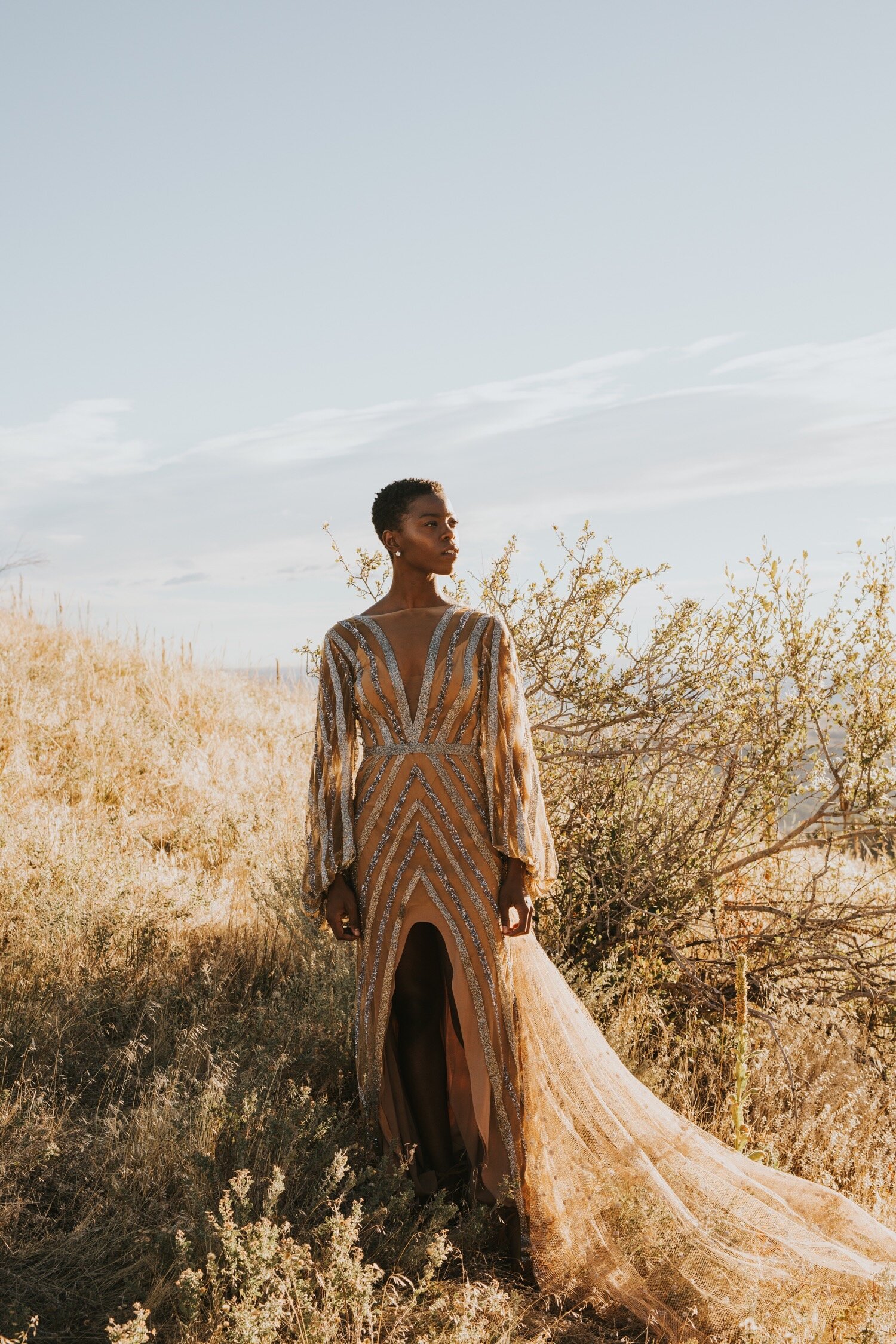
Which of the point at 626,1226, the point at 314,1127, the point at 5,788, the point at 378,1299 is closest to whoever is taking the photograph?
the point at 378,1299

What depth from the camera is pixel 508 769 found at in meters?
3.20

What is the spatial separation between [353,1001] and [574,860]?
1341mm

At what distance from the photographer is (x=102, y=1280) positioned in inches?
110

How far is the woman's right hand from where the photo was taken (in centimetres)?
329

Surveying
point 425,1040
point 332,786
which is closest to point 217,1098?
point 425,1040

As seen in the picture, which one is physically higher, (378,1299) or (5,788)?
(5,788)

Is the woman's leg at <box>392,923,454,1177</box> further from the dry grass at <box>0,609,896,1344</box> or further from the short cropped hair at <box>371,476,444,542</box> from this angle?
the short cropped hair at <box>371,476,444,542</box>

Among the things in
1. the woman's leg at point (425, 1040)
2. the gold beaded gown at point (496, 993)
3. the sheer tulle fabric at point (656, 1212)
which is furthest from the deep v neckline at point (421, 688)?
the sheer tulle fabric at point (656, 1212)

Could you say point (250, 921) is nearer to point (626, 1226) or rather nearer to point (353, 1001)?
point (353, 1001)

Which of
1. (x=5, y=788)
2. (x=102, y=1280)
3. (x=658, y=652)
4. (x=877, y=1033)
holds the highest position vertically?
(x=658, y=652)

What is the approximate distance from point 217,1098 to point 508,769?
1.38 m

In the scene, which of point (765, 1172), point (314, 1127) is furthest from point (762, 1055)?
point (314, 1127)

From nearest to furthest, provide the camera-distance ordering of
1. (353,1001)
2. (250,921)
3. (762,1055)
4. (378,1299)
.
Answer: (378,1299)
(353,1001)
(762,1055)
(250,921)

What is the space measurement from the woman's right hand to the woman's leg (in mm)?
185
